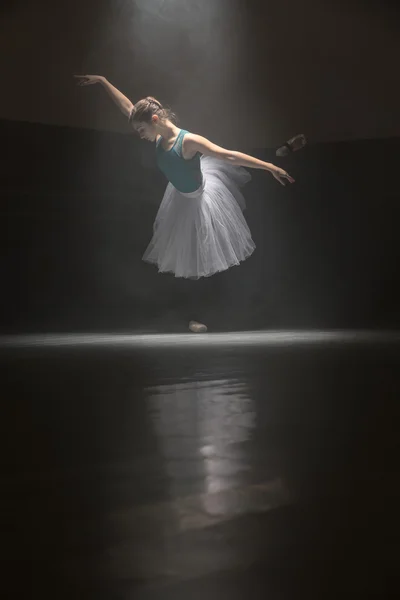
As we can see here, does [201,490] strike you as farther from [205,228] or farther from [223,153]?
[205,228]

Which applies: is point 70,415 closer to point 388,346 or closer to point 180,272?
point 388,346

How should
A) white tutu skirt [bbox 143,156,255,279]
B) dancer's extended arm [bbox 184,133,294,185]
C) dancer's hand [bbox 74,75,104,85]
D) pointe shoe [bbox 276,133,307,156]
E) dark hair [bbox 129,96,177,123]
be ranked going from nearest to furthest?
1. dancer's extended arm [bbox 184,133,294,185]
2. dark hair [bbox 129,96,177,123]
3. white tutu skirt [bbox 143,156,255,279]
4. dancer's hand [bbox 74,75,104,85]
5. pointe shoe [bbox 276,133,307,156]

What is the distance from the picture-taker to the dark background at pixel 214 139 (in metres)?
2.99

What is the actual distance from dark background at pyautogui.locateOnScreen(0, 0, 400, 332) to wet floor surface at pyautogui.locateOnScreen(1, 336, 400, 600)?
6.20 ft

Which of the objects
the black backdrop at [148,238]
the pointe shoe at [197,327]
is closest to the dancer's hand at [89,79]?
the black backdrop at [148,238]

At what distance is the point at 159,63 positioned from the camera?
3.15m

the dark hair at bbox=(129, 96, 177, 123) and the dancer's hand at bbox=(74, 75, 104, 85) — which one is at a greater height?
the dancer's hand at bbox=(74, 75, 104, 85)

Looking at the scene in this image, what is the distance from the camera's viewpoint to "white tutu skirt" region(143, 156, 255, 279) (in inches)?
109

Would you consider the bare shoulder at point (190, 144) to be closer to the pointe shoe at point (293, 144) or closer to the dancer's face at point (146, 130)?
the dancer's face at point (146, 130)

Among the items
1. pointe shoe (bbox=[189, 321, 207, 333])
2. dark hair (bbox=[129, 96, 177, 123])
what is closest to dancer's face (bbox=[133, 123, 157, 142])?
dark hair (bbox=[129, 96, 177, 123])

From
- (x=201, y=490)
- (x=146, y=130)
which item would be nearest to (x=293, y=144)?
(x=146, y=130)

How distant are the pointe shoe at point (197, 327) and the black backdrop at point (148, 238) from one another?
6.1 inches

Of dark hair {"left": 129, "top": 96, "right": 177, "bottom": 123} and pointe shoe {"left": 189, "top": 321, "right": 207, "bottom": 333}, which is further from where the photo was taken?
pointe shoe {"left": 189, "top": 321, "right": 207, "bottom": 333}

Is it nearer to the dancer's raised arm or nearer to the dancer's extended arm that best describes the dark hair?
the dancer's extended arm
